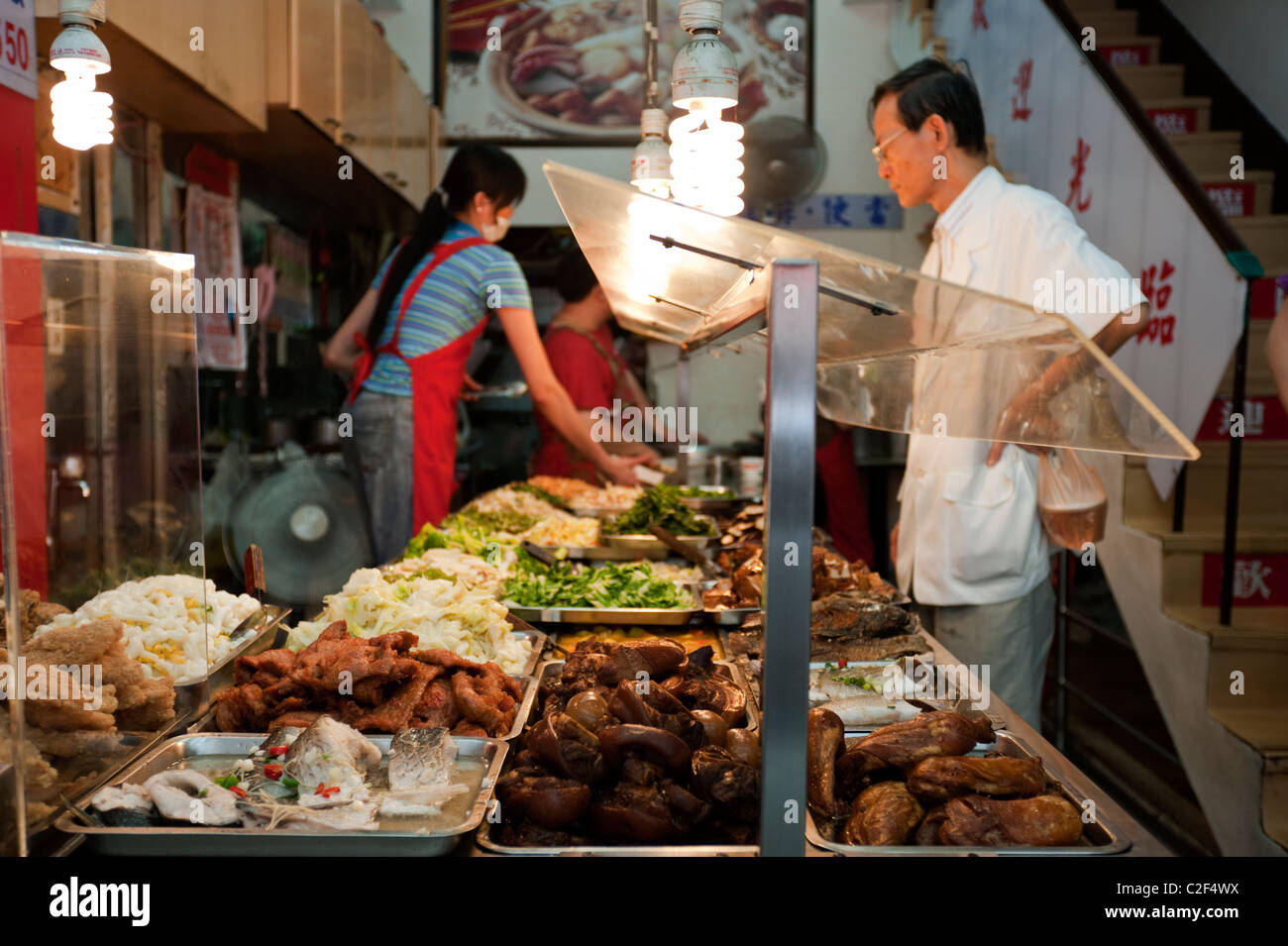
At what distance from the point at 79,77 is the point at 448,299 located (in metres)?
2.25

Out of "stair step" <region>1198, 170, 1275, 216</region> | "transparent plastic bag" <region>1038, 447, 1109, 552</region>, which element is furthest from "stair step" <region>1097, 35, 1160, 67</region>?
"transparent plastic bag" <region>1038, 447, 1109, 552</region>

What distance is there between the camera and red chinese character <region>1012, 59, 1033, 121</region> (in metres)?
5.80

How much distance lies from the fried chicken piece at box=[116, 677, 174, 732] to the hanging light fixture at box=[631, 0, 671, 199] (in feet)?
6.84

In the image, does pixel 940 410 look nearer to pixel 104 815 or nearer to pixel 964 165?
pixel 964 165

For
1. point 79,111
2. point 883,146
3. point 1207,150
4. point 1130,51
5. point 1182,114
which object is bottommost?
point 79,111

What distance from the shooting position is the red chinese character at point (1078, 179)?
505cm

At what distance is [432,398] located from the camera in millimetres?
4355

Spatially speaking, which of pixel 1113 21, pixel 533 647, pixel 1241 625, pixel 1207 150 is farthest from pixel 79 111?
pixel 1113 21

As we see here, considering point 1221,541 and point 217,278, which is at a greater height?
point 217,278

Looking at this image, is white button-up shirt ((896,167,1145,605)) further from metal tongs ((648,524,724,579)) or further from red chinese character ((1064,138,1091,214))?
red chinese character ((1064,138,1091,214))

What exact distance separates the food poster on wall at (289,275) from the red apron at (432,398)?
2036 millimetres

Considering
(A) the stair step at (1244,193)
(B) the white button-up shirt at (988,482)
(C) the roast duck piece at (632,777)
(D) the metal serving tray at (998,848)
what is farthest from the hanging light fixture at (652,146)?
(A) the stair step at (1244,193)

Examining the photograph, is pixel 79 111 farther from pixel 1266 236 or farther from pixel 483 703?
pixel 1266 236
